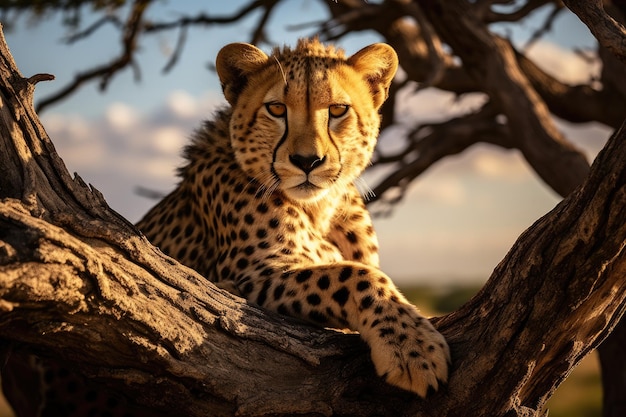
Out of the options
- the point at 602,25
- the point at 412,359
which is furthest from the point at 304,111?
the point at 602,25

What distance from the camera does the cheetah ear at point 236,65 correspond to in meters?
3.98

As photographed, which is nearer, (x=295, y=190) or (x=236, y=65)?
(x=295, y=190)

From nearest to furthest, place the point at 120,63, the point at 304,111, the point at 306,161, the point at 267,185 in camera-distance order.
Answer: the point at 306,161 → the point at 304,111 → the point at 267,185 → the point at 120,63

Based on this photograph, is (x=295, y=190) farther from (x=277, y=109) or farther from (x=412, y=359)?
(x=412, y=359)

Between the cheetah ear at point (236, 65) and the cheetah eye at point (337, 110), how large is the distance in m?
0.46

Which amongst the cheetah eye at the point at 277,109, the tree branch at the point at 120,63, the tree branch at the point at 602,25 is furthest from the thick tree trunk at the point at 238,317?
the tree branch at the point at 120,63

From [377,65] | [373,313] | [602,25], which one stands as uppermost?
[377,65]

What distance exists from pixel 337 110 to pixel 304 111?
0.50 ft

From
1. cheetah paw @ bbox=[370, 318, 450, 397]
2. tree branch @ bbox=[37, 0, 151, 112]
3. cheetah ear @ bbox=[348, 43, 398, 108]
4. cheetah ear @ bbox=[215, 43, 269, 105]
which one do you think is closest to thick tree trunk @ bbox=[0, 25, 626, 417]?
cheetah paw @ bbox=[370, 318, 450, 397]

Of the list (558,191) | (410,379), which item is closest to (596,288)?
(410,379)

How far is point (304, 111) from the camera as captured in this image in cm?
371

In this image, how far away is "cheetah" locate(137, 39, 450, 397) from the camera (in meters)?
3.38

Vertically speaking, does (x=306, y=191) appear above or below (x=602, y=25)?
below

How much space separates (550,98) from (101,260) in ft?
16.9
